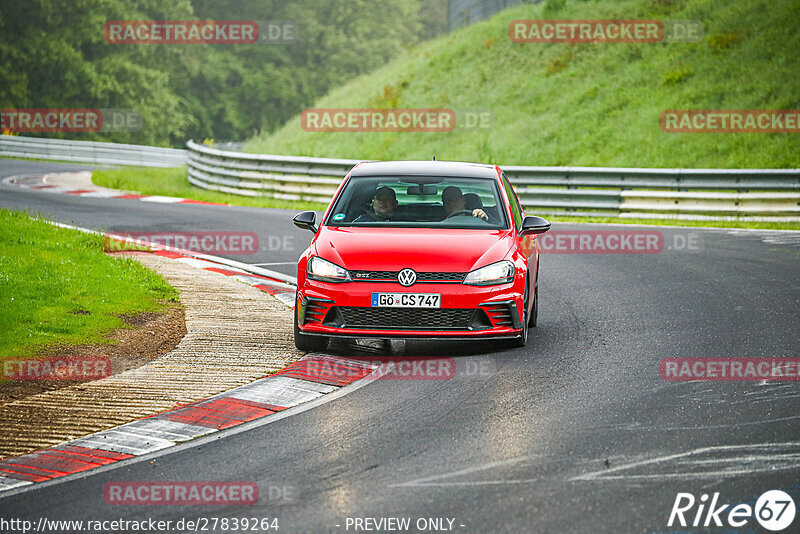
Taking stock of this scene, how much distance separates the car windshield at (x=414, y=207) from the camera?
31.5 feet

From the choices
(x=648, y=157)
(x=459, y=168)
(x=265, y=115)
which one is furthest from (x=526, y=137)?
(x=265, y=115)

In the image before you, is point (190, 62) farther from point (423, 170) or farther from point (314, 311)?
point (314, 311)

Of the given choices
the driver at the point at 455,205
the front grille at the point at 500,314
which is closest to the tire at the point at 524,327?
the front grille at the point at 500,314

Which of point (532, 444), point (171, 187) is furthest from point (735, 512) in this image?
point (171, 187)

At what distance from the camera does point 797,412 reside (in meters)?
6.96

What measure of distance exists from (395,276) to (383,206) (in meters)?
1.39

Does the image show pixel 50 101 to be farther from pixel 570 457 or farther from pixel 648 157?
pixel 570 457

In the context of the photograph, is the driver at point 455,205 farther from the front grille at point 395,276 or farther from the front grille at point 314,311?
the front grille at point 314,311

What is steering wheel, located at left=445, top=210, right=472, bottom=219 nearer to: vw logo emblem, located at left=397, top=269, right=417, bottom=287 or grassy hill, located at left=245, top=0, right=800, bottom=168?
vw logo emblem, located at left=397, top=269, right=417, bottom=287

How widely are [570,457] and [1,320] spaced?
19.3ft

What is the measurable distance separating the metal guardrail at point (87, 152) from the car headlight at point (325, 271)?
30.7m

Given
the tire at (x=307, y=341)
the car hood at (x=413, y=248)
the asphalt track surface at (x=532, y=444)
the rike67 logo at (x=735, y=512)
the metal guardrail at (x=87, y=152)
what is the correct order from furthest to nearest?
the metal guardrail at (x=87, y=152) → the tire at (x=307, y=341) → the car hood at (x=413, y=248) → the asphalt track surface at (x=532, y=444) → the rike67 logo at (x=735, y=512)

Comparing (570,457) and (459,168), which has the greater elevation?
(459,168)

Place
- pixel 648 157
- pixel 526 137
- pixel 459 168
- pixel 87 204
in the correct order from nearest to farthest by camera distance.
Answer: pixel 459 168
pixel 87 204
pixel 648 157
pixel 526 137
